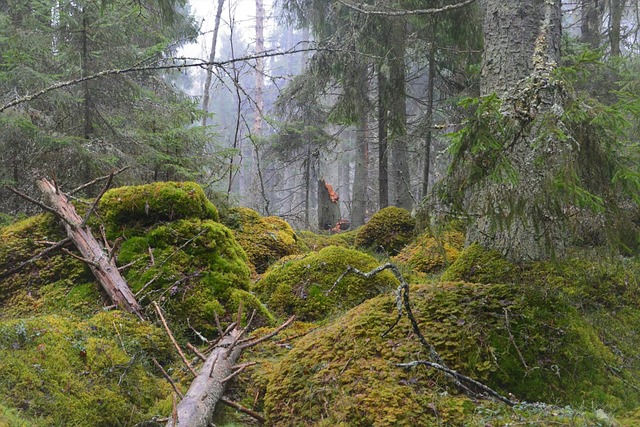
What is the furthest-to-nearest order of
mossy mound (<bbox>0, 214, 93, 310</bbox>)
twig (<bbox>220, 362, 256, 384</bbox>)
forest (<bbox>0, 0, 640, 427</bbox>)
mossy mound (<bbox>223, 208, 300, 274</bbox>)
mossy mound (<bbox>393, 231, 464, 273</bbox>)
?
mossy mound (<bbox>223, 208, 300, 274</bbox>)
mossy mound (<bbox>393, 231, 464, 273</bbox>)
mossy mound (<bbox>0, 214, 93, 310</bbox>)
twig (<bbox>220, 362, 256, 384</bbox>)
forest (<bbox>0, 0, 640, 427</bbox>)

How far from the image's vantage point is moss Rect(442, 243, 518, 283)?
4426mm

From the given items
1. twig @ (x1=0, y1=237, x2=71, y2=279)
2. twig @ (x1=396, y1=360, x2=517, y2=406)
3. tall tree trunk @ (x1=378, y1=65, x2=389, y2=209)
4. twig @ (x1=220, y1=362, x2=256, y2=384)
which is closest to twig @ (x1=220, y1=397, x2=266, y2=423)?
twig @ (x1=220, y1=362, x2=256, y2=384)

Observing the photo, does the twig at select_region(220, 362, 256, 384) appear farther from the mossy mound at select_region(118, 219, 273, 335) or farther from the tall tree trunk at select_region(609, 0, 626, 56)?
the tall tree trunk at select_region(609, 0, 626, 56)

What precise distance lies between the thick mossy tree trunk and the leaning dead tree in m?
3.58

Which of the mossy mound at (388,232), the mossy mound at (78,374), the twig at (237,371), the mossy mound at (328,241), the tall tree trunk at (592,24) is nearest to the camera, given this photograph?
the mossy mound at (78,374)

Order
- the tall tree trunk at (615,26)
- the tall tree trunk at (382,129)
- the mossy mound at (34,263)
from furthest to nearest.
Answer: the tall tree trunk at (382,129), the tall tree trunk at (615,26), the mossy mound at (34,263)

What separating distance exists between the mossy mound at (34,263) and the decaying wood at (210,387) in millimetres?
2376

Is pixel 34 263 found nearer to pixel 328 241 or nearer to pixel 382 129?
pixel 328 241

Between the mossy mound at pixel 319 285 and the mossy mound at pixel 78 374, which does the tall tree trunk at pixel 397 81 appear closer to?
the mossy mound at pixel 319 285

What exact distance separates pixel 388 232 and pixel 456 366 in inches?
274

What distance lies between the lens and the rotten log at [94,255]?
187 inches

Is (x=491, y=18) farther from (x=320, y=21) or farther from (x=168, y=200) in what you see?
(x=320, y=21)

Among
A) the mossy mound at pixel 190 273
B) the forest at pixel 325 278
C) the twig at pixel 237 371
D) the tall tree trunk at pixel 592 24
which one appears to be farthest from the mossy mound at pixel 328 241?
the tall tree trunk at pixel 592 24

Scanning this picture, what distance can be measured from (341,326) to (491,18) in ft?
12.9
